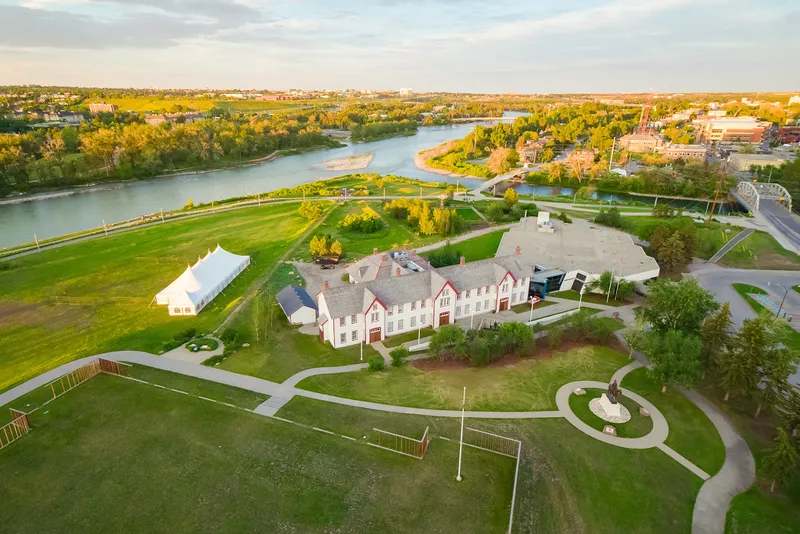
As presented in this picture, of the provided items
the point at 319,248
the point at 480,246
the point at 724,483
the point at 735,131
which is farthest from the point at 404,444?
the point at 735,131

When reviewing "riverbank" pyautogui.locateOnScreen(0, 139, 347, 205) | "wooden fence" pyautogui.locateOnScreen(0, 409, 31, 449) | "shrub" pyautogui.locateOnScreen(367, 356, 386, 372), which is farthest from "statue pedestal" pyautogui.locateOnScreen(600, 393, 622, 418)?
"riverbank" pyautogui.locateOnScreen(0, 139, 347, 205)

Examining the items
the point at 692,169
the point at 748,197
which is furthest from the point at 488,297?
the point at 692,169

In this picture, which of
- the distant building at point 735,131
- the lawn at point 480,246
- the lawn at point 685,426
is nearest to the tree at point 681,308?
the lawn at point 685,426

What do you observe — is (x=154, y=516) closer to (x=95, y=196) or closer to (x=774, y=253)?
(x=774, y=253)

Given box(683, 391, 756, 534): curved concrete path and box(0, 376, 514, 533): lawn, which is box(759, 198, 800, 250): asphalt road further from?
box(0, 376, 514, 533): lawn

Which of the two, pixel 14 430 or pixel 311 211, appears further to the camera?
pixel 311 211

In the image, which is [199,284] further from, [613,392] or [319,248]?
[613,392]
